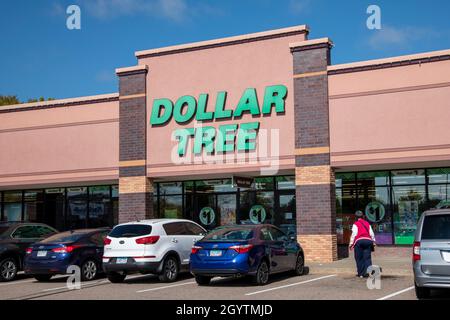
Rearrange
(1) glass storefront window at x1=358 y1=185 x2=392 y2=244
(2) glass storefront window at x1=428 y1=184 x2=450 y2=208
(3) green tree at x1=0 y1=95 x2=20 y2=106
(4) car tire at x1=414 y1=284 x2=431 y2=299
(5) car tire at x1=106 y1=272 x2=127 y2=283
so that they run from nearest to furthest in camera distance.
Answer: (4) car tire at x1=414 y1=284 x2=431 y2=299 → (5) car tire at x1=106 y1=272 x2=127 y2=283 → (2) glass storefront window at x1=428 y1=184 x2=450 y2=208 → (1) glass storefront window at x1=358 y1=185 x2=392 y2=244 → (3) green tree at x1=0 y1=95 x2=20 y2=106

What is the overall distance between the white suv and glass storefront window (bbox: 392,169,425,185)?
9.23m

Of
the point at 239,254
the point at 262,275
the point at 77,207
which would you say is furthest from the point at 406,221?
the point at 77,207

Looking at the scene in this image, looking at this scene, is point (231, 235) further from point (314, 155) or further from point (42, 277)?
point (314, 155)

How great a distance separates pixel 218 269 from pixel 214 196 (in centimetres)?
1050

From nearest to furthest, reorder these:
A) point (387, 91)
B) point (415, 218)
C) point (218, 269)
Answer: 1. point (218, 269)
2. point (387, 91)
3. point (415, 218)

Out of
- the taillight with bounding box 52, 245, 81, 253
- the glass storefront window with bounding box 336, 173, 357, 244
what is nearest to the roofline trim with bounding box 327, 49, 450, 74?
the glass storefront window with bounding box 336, 173, 357, 244

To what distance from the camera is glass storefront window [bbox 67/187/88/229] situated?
27328mm

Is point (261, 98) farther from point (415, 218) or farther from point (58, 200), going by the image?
point (58, 200)

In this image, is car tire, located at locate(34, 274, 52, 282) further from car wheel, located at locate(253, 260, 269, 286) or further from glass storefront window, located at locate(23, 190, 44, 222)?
glass storefront window, located at locate(23, 190, 44, 222)

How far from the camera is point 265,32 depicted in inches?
867

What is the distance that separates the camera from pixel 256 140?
21844 mm

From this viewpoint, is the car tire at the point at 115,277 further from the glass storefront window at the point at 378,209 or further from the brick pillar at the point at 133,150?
the glass storefront window at the point at 378,209

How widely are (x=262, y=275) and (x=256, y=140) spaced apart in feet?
26.2
